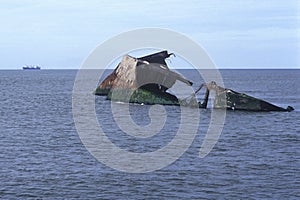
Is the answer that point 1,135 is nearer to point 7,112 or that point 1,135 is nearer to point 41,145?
point 41,145

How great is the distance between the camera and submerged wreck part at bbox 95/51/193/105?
57344 mm

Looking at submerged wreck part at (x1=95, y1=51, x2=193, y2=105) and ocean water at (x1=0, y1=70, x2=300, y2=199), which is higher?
submerged wreck part at (x1=95, y1=51, x2=193, y2=105)

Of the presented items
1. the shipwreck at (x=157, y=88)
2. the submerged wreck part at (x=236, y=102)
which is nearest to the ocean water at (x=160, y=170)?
the submerged wreck part at (x=236, y=102)

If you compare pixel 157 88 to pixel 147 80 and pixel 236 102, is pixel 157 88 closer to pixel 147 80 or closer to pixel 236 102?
pixel 147 80

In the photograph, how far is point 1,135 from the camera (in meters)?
38.8

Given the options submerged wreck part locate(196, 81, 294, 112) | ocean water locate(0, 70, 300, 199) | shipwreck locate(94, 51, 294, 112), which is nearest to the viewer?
ocean water locate(0, 70, 300, 199)

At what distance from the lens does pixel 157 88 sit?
5862cm

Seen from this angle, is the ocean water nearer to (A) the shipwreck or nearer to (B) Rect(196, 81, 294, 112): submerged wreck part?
(B) Rect(196, 81, 294, 112): submerged wreck part

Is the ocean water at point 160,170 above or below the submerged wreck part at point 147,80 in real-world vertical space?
below

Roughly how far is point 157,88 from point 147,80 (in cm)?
152

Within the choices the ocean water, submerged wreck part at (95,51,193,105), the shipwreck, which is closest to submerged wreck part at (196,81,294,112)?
the shipwreck

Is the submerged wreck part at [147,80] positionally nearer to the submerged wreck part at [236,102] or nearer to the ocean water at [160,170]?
the submerged wreck part at [236,102]

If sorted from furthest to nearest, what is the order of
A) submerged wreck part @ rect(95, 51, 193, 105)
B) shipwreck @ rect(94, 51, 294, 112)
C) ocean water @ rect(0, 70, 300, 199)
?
submerged wreck part @ rect(95, 51, 193, 105)
shipwreck @ rect(94, 51, 294, 112)
ocean water @ rect(0, 70, 300, 199)

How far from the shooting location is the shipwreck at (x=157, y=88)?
52094mm
